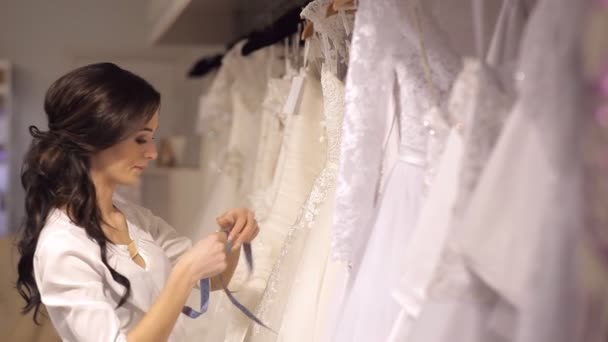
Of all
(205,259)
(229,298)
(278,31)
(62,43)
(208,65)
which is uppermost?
(278,31)

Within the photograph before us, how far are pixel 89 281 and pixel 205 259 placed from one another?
179mm

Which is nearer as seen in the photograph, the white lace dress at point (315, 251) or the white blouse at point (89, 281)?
the white blouse at point (89, 281)

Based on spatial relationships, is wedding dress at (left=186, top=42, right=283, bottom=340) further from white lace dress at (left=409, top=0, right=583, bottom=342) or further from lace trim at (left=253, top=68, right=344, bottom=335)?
white lace dress at (left=409, top=0, right=583, bottom=342)

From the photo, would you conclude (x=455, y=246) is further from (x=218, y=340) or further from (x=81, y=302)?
(x=218, y=340)

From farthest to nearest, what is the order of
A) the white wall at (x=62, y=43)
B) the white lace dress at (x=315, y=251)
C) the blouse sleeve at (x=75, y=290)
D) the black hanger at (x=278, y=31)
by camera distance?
1. the white wall at (x=62, y=43)
2. the black hanger at (x=278, y=31)
3. the white lace dress at (x=315, y=251)
4. the blouse sleeve at (x=75, y=290)

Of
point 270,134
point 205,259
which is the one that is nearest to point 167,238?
point 205,259

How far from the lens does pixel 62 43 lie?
3.72 meters

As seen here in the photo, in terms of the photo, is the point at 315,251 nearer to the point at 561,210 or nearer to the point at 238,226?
the point at 238,226

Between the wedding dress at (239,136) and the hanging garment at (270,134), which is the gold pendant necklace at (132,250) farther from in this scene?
the wedding dress at (239,136)

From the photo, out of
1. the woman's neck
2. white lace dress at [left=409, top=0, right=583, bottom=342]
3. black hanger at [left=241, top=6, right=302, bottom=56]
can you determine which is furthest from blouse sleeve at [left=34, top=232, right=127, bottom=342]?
black hanger at [left=241, top=6, right=302, bottom=56]

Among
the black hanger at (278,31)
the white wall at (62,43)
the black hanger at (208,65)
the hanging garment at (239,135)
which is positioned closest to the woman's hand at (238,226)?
the black hanger at (278,31)

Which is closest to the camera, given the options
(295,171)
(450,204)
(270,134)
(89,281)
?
(450,204)

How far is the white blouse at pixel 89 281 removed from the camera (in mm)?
1102

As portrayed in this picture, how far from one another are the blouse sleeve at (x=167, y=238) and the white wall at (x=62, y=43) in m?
2.11
